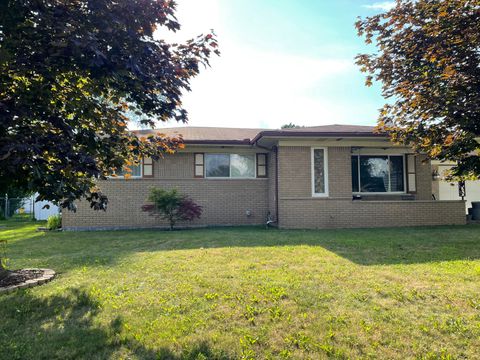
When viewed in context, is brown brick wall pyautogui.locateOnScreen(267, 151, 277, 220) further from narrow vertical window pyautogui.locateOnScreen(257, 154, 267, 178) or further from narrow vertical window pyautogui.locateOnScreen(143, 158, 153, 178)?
narrow vertical window pyautogui.locateOnScreen(143, 158, 153, 178)

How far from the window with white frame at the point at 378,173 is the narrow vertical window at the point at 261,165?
3555 millimetres

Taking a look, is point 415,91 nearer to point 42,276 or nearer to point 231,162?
point 42,276

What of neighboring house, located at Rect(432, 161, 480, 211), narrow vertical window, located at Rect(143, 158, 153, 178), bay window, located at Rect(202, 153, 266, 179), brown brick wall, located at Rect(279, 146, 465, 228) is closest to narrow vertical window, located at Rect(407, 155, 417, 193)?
brown brick wall, located at Rect(279, 146, 465, 228)

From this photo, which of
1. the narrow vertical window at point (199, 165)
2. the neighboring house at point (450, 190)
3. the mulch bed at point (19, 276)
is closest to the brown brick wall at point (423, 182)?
the neighboring house at point (450, 190)

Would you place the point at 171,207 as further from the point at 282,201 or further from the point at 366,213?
the point at 366,213

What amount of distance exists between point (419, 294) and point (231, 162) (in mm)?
10499

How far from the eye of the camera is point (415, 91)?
5117 mm

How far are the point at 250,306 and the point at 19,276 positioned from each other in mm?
4104

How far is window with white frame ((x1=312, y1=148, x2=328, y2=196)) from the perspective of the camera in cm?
1252

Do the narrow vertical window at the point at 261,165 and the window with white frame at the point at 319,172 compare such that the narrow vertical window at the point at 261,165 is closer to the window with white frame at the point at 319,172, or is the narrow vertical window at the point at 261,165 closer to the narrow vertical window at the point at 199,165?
the narrow vertical window at the point at 199,165

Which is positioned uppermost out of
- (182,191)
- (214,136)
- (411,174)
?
(214,136)

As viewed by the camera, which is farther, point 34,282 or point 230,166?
point 230,166

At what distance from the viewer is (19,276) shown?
5.73 meters

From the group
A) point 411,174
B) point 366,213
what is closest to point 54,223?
A: point 366,213
